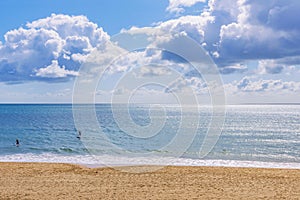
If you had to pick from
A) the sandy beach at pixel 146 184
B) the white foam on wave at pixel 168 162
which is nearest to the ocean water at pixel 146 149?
the white foam on wave at pixel 168 162

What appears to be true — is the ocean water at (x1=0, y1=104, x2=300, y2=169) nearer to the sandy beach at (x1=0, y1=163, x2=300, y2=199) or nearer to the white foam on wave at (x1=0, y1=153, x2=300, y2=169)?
the white foam on wave at (x1=0, y1=153, x2=300, y2=169)

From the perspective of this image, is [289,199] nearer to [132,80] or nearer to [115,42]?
[132,80]

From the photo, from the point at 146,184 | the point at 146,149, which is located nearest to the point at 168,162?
the point at 146,184

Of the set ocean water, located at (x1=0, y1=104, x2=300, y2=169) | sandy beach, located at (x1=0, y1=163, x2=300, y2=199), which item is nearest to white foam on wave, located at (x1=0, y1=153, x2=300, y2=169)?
ocean water, located at (x1=0, y1=104, x2=300, y2=169)

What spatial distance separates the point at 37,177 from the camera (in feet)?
49.8

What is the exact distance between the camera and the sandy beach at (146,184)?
1198 cm

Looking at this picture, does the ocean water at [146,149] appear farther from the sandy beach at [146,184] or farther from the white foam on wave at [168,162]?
the sandy beach at [146,184]

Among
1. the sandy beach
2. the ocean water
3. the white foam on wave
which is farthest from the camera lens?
the ocean water

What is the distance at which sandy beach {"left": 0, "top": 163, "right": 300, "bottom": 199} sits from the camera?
12.0 meters

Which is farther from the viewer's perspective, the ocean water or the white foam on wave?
the ocean water

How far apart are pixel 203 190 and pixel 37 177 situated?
662 cm

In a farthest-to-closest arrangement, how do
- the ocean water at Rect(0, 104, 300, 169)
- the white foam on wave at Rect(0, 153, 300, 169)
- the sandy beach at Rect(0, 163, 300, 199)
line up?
the ocean water at Rect(0, 104, 300, 169)
the white foam on wave at Rect(0, 153, 300, 169)
the sandy beach at Rect(0, 163, 300, 199)

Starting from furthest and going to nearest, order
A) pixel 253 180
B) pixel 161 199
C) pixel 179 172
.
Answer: pixel 179 172, pixel 253 180, pixel 161 199

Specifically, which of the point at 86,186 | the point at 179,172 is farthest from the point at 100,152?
the point at 86,186
